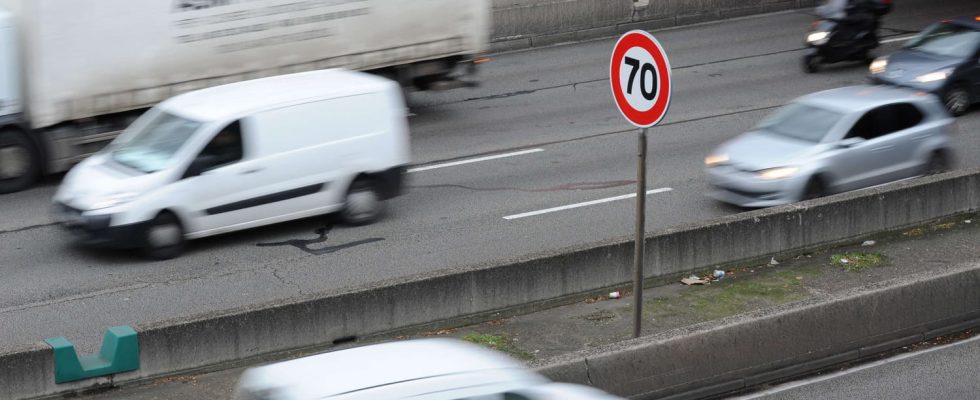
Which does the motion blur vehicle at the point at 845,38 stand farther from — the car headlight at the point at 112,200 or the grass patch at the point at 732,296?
the car headlight at the point at 112,200

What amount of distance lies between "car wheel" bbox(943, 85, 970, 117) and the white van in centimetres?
1004

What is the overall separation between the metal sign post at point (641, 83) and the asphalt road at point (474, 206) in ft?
9.73

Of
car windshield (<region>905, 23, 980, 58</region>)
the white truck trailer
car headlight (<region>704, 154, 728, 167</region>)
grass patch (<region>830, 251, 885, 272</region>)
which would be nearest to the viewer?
grass patch (<region>830, 251, 885, 272</region>)

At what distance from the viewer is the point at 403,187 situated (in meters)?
15.6

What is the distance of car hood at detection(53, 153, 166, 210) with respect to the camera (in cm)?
1380

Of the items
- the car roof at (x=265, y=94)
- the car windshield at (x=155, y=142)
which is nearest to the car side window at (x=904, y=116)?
the car roof at (x=265, y=94)

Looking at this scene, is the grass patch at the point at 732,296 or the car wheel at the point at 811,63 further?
the car wheel at the point at 811,63

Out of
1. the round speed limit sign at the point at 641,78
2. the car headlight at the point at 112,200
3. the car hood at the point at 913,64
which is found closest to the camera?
the round speed limit sign at the point at 641,78

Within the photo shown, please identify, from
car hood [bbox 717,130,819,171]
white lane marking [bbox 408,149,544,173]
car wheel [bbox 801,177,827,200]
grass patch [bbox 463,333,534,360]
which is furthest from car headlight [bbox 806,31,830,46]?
grass patch [bbox 463,333,534,360]

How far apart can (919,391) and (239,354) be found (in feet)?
17.5

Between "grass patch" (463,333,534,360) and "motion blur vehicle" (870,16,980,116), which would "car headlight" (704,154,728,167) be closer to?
"grass patch" (463,333,534,360)

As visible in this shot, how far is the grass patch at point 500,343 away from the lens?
33.8 ft

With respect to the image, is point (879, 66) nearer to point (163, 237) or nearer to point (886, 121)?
point (886, 121)

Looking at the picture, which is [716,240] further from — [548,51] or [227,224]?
[548,51]
